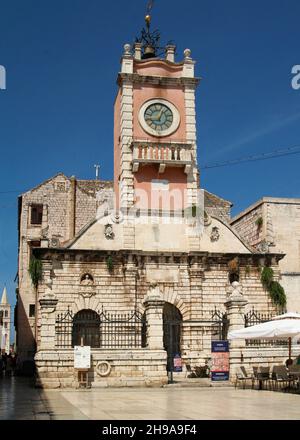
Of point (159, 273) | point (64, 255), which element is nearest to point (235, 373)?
point (159, 273)

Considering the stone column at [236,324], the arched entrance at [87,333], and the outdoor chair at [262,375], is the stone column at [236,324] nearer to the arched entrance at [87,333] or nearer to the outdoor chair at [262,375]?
the outdoor chair at [262,375]

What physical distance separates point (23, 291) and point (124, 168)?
14.8 metres

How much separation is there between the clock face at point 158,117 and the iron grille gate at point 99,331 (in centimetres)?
976

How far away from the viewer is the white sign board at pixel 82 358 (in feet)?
71.0

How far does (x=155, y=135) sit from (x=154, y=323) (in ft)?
38.8

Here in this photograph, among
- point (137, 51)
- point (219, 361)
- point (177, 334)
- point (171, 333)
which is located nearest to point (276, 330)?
A: point (219, 361)

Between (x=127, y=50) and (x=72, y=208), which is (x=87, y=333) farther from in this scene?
(x=72, y=208)

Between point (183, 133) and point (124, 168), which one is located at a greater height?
point (183, 133)

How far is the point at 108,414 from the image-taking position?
12.4 metres

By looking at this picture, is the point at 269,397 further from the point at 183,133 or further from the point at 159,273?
the point at 183,133

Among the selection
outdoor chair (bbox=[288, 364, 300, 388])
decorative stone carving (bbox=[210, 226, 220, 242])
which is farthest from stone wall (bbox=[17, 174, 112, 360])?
outdoor chair (bbox=[288, 364, 300, 388])

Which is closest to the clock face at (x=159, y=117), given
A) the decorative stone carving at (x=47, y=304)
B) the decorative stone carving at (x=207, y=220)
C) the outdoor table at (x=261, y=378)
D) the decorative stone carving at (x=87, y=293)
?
the decorative stone carving at (x=207, y=220)

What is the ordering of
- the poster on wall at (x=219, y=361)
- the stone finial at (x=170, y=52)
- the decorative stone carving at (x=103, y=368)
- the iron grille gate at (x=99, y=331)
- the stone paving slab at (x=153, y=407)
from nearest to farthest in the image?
the stone paving slab at (x=153, y=407), the decorative stone carving at (x=103, y=368), the poster on wall at (x=219, y=361), the iron grille gate at (x=99, y=331), the stone finial at (x=170, y=52)
